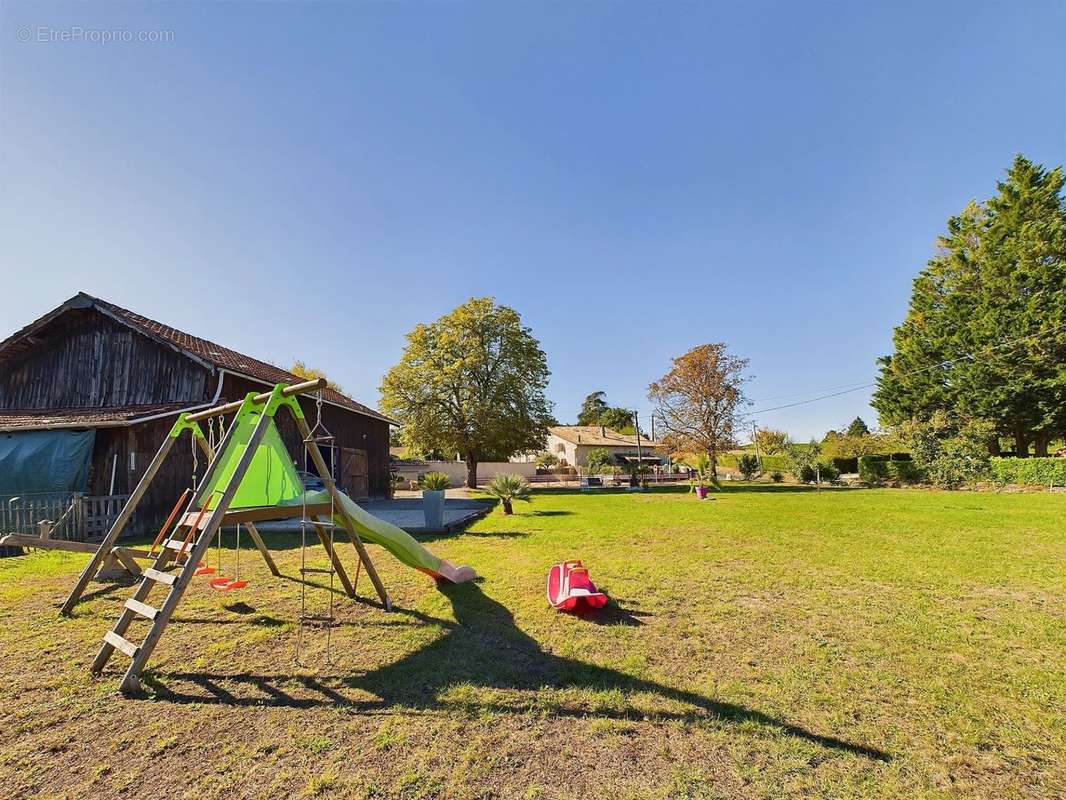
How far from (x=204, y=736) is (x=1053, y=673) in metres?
6.16

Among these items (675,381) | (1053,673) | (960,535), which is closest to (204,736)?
(1053,673)

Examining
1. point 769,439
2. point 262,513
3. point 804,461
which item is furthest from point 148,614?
point 769,439

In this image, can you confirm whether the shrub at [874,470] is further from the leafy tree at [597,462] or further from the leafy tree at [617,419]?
the leafy tree at [617,419]

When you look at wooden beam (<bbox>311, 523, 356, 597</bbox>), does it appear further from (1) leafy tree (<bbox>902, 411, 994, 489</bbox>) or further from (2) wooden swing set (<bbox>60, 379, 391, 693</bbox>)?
(1) leafy tree (<bbox>902, 411, 994, 489</bbox>)

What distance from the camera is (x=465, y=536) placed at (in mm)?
11234

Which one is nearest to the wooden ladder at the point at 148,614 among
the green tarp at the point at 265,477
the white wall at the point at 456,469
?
the green tarp at the point at 265,477

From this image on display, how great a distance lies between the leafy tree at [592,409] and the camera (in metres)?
95.5

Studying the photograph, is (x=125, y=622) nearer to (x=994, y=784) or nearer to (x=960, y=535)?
(x=994, y=784)

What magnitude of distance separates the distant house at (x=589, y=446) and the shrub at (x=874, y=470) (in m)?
21.5

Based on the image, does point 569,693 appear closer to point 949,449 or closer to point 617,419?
point 949,449

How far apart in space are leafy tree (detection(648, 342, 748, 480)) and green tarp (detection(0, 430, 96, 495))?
32992mm

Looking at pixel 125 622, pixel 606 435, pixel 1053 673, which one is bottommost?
pixel 1053 673

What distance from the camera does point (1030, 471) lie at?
23.5 metres

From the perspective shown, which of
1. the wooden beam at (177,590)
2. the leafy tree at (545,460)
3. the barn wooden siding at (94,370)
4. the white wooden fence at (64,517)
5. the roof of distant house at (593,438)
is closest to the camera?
the wooden beam at (177,590)
